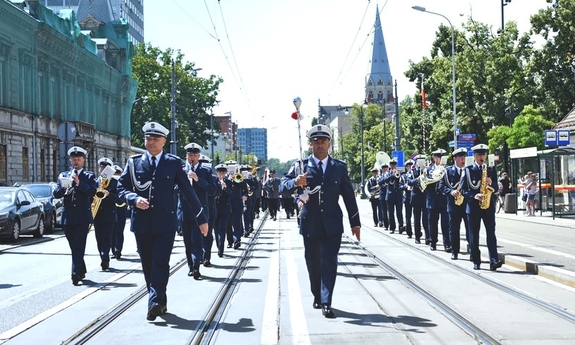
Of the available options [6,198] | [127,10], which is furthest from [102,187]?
[127,10]

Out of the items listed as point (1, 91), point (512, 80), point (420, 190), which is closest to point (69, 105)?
point (1, 91)

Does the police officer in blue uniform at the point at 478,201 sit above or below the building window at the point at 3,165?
below

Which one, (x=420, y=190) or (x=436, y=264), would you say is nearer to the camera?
(x=436, y=264)

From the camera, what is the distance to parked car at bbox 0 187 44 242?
20.6 meters

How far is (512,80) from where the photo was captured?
156ft

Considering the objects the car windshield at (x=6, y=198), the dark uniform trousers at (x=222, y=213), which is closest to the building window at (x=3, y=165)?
the car windshield at (x=6, y=198)

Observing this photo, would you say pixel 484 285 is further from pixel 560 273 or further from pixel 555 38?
pixel 555 38

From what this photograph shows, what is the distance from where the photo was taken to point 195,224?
1229 centimetres

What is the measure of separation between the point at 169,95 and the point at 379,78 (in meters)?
103

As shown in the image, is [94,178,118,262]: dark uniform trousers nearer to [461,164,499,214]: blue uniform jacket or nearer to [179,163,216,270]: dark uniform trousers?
[179,163,216,270]: dark uniform trousers

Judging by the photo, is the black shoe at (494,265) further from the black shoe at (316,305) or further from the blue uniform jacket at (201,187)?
the black shoe at (316,305)

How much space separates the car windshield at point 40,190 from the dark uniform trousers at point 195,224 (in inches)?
559

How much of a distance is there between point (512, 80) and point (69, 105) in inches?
1062

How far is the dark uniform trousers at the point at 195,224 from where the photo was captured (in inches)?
480
